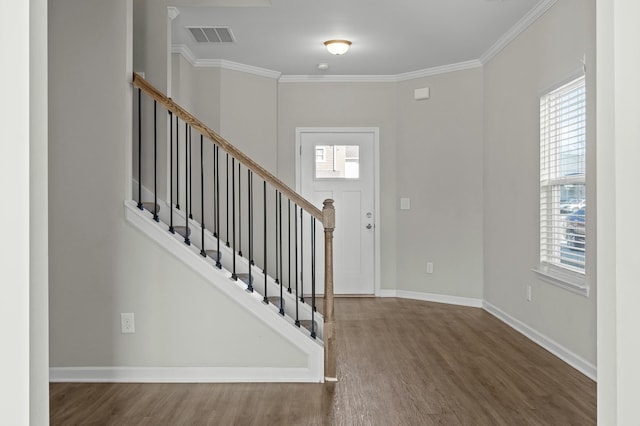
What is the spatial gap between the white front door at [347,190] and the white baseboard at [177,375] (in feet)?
10.7

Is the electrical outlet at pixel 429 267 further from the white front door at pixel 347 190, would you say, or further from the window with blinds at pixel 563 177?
the window with blinds at pixel 563 177

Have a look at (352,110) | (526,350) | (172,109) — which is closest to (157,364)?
(172,109)

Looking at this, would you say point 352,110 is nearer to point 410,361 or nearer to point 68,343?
point 410,361

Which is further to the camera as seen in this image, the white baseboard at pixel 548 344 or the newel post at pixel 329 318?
the white baseboard at pixel 548 344

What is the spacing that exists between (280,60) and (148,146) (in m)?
2.29

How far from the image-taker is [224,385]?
341 cm

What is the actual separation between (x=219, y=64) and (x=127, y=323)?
3.46 metres

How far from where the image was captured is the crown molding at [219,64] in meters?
5.45

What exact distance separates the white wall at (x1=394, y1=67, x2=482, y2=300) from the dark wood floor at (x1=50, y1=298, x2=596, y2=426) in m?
1.91

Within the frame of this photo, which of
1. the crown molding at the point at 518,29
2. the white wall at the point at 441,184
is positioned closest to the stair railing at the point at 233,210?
the white wall at the point at 441,184
